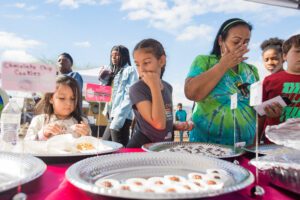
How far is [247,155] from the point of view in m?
1.08

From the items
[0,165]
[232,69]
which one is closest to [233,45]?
[232,69]

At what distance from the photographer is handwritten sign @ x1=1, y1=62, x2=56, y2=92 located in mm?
738

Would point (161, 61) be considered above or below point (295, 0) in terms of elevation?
below

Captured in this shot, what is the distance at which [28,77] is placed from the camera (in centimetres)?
75

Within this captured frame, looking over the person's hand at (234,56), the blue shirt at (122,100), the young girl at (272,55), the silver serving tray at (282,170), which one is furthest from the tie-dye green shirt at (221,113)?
the young girl at (272,55)

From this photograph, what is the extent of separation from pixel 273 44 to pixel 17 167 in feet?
9.07

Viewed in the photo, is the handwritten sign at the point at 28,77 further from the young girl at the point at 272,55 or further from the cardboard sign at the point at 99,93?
the young girl at the point at 272,55

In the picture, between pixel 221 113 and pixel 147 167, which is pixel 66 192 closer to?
pixel 147 167

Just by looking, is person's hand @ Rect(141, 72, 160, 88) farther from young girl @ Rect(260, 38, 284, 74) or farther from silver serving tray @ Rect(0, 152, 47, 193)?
young girl @ Rect(260, 38, 284, 74)

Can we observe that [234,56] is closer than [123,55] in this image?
Yes

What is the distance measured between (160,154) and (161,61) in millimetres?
836

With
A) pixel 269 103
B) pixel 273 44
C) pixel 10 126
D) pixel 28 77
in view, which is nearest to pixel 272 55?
pixel 273 44

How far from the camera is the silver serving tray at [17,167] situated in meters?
0.66

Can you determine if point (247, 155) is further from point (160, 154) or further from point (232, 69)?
point (232, 69)
